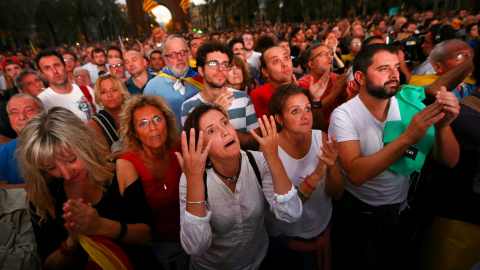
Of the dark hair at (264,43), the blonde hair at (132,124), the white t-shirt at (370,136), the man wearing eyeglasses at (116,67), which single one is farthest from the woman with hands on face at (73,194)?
the dark hair at (264,43)

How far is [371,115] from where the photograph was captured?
2.10 m

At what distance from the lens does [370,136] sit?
6.76 ft

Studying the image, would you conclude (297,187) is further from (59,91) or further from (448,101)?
(59,91)

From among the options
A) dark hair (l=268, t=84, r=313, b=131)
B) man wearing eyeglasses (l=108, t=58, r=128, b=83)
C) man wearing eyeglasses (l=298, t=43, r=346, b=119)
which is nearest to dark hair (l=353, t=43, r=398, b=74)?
dark hair (l=268, t=84, r=313, b=131)

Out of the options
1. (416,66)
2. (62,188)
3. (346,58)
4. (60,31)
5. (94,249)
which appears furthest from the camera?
(60,31)

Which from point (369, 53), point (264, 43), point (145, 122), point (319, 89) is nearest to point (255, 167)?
point (145, 122)

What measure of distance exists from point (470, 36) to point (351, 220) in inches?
266

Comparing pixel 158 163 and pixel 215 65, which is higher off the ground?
pixel 215 65

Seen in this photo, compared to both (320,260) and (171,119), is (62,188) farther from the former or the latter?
(320,260)

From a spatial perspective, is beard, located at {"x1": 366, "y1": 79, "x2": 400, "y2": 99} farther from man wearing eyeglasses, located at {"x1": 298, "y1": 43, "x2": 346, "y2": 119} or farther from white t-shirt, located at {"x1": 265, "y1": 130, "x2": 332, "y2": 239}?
man wearing eyeglasses, located at {"x1": 298, "y1": 43, "x2": 346, "y2": 119}

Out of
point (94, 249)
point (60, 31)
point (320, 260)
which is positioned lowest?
point (320, 260)

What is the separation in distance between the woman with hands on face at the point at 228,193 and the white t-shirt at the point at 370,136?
718 millimetres

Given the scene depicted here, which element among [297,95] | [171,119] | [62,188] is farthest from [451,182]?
[62,188]

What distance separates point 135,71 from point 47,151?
3.40 metres
